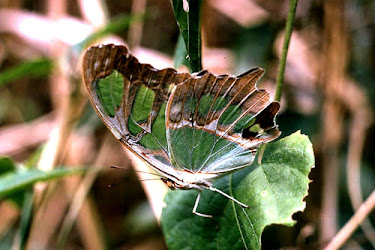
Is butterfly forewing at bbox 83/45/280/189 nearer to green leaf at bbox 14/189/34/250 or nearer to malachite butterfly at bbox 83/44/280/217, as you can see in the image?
malachite butterfly at bbox 83/44/280/217

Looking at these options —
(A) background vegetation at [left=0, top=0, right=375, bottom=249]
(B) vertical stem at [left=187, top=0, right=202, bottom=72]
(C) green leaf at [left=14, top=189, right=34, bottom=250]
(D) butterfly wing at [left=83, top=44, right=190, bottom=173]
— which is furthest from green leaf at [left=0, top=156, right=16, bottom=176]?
(B) vertical stem at [left=187, top=0, right=202, bottom=72]

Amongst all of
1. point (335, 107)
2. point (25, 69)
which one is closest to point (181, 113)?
point (25, 69)

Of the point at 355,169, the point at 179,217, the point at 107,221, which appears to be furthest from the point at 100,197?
the point at 179,217

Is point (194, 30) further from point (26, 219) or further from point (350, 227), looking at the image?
point (26, 219)

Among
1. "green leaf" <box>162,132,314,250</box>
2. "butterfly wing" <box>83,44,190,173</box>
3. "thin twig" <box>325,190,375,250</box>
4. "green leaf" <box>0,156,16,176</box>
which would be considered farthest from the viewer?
"green leaf" <box>0,156,16,176</box>

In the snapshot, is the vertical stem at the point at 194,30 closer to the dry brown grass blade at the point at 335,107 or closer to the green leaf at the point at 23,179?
the green leaf at the point at 23,179

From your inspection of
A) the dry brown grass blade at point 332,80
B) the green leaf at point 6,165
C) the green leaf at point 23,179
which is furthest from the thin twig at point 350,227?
the green leaf at point 6,165
